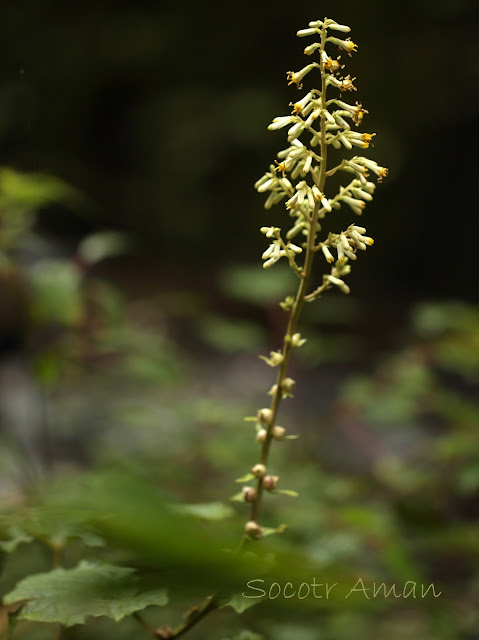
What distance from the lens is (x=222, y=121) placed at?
5.54 meters

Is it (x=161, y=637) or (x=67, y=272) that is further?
(x=67, y=272)

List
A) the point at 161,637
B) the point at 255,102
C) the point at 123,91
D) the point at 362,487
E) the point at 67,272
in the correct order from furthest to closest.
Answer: the point at 123,91 → the point at 255,102 → the point at 362,487 → the point at 67,272 → the point at 161,637

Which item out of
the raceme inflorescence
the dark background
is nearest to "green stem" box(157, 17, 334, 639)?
the raceme inflorescence

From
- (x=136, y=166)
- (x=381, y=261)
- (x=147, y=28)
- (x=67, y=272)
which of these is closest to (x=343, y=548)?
(x=67, y=272)

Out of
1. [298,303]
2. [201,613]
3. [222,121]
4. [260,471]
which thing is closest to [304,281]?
[298,303]

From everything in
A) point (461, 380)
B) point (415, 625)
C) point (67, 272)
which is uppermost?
point (461, 380)

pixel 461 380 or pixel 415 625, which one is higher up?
pixel 461 380

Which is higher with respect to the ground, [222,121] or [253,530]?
[222,121]

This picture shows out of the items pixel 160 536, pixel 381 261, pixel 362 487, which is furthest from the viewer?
pixel 381 261

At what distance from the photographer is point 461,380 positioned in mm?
4531

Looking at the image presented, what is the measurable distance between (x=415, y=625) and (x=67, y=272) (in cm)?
165

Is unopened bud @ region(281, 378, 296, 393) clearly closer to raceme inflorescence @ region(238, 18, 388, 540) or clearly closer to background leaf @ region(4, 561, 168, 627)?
raceme inflorescence @ region(238, 18, 388, 540)

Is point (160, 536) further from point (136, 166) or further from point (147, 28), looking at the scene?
point (136, 166)

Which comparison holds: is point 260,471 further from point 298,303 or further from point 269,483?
point 298,303
